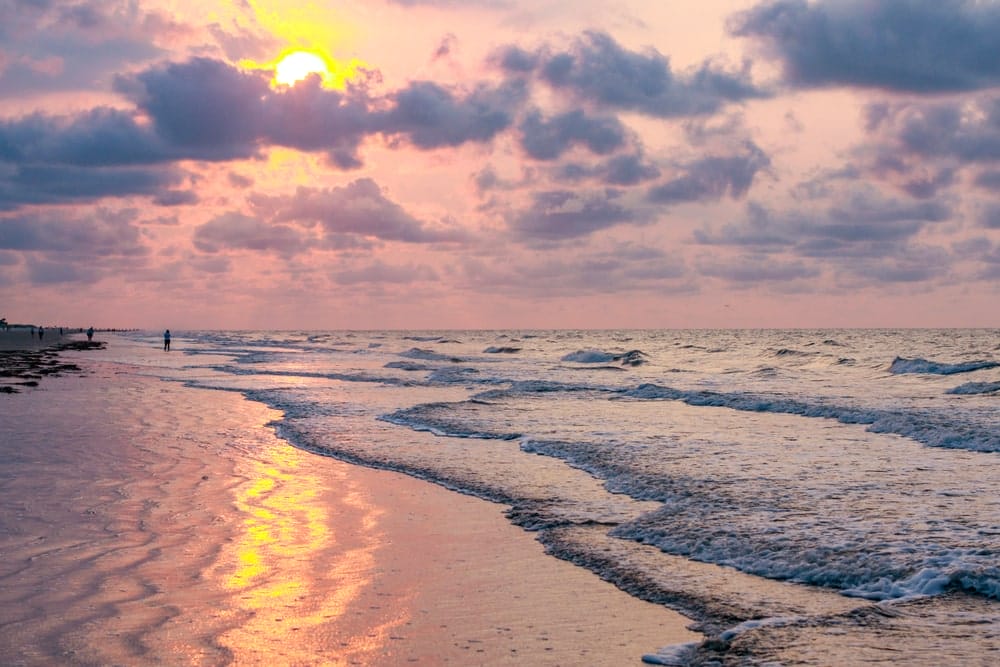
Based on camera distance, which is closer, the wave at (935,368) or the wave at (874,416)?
the wave at (874,416)

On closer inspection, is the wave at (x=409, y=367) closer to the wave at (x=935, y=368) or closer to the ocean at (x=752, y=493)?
the ocean at (x=752, y=493)

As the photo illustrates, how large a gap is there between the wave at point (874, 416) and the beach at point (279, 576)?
12021 mm

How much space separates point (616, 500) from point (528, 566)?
4.15m

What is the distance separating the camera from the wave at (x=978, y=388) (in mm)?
34766

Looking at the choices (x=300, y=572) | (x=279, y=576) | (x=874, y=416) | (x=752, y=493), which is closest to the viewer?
(x=279, y=576)

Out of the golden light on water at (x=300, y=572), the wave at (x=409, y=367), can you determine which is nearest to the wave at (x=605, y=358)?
the wave at (x=409, y=367)

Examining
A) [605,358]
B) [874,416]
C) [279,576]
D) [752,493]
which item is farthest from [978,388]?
[605,358]

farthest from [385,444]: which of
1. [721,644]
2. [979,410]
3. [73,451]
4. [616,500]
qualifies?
[979,410]

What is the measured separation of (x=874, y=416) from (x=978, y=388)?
1391cm

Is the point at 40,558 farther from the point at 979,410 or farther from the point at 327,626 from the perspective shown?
the point at 979,410

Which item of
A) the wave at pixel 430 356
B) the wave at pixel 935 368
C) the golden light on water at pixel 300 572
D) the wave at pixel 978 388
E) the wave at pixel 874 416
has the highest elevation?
the wave at pixel 935 368

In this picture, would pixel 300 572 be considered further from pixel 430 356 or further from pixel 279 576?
pixel 430 356

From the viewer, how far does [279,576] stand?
9242 millimetres

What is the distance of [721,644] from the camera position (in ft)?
24.1
